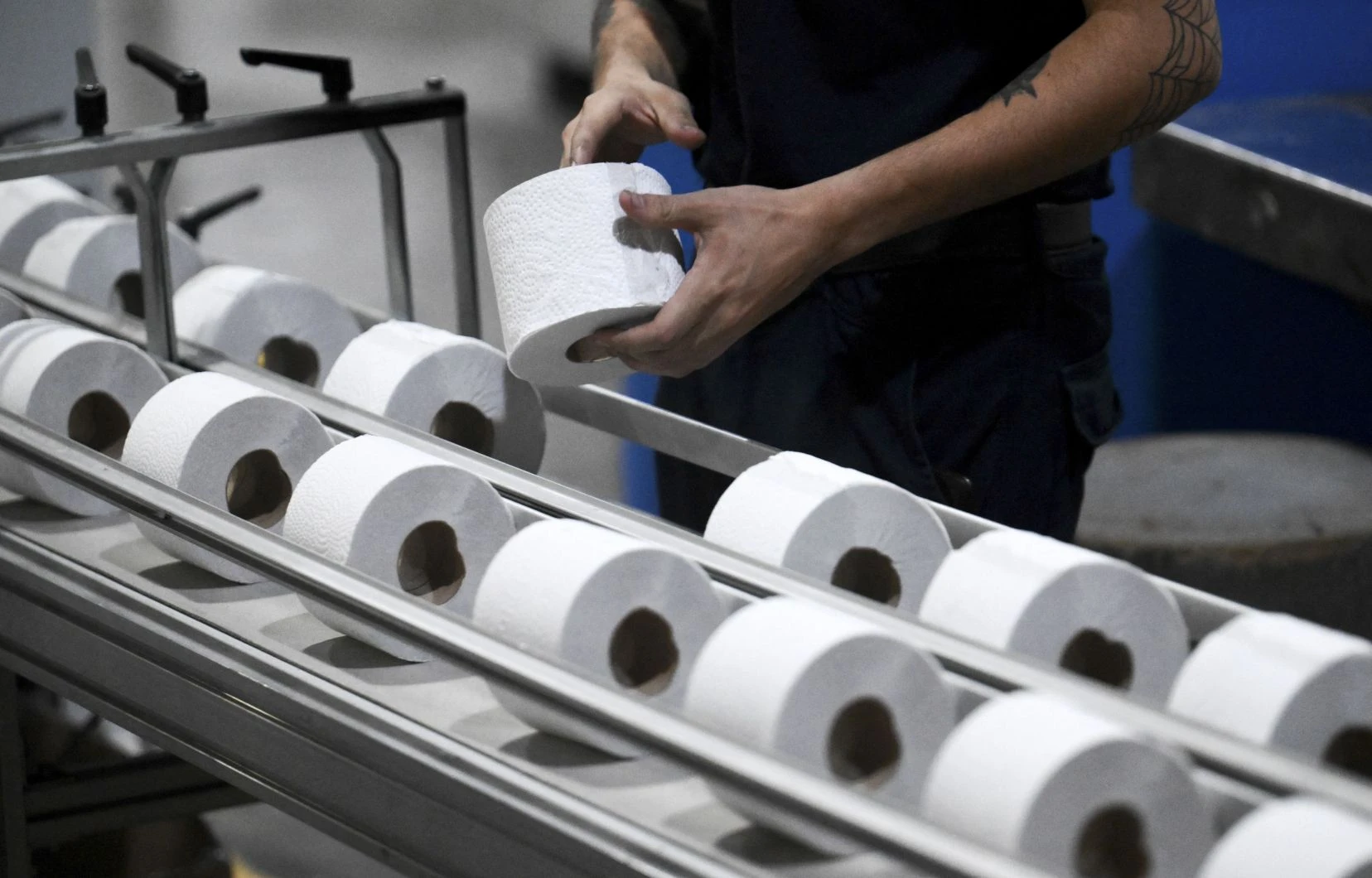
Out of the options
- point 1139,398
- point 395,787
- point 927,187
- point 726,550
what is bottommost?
point 1139,398

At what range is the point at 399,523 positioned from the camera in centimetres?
111

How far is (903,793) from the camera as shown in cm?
89

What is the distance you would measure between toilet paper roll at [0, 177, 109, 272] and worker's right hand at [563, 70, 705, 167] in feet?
2.53

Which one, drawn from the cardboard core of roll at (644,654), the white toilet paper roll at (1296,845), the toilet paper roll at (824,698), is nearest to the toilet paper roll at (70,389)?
the cardboard core of roll at (644,654)

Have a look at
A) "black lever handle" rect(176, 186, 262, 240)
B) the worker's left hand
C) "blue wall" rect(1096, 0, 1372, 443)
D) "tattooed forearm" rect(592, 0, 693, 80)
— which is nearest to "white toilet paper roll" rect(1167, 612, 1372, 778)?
the worker's left hand

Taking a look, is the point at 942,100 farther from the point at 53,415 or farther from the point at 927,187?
the point at 53,415

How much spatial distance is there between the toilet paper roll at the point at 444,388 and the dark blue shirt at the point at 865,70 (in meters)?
0.31

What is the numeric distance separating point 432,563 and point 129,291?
886 millimetres

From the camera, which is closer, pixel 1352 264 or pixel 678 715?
pixel 678 715

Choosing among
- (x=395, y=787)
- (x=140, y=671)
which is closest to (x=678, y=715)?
(x=395, y=787)

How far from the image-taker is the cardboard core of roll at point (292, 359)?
5.41 ft

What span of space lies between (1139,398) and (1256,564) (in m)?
1.14

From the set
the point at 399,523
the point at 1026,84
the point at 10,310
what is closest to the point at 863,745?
the point at 399,523

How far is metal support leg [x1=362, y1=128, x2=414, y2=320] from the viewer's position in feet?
5.55
